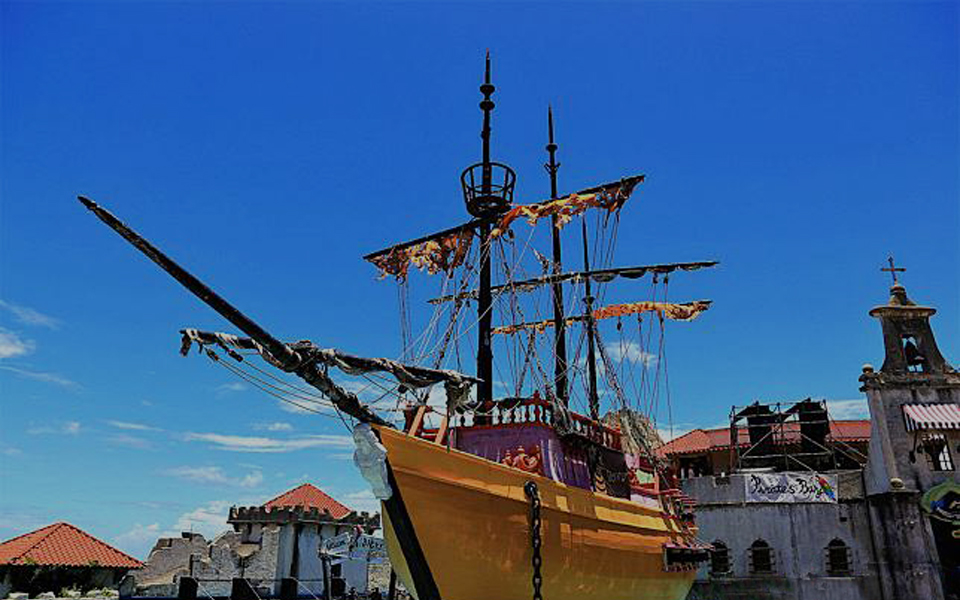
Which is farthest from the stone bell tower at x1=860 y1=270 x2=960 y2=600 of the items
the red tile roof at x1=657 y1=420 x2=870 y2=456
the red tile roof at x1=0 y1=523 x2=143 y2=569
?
the red tile roof at x1=0 y1=523 x2=143 y2=569

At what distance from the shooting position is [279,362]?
8406mm

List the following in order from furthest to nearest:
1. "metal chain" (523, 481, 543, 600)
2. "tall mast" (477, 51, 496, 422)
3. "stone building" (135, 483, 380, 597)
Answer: "stone building" (135, 483, 380, 597) → "tall mast" (477, 51, 496, 422) → "metal chain" (523, 481, 543, 600)

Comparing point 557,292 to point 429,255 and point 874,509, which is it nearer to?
point 429,255

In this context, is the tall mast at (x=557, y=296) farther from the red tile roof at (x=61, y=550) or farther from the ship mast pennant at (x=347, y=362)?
the red tile roof at (x=61, y=550)

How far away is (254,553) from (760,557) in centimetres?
2160

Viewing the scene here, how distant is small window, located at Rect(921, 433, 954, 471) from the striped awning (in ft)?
2.45

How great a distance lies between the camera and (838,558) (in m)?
23.0

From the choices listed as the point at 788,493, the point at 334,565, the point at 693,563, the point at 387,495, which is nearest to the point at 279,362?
the point at 387,495

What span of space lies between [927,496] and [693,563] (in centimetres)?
1009

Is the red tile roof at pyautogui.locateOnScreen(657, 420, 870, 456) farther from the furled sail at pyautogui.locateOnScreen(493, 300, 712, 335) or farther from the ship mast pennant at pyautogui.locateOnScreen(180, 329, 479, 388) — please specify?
the ship mast pennant at pyautogui.locateOnScreen(180, 329, 479, 388)

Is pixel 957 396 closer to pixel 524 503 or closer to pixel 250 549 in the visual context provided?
pixel 524 503

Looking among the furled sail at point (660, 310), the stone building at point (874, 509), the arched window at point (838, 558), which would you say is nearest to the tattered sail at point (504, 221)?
the furled sail at point (660, 310)

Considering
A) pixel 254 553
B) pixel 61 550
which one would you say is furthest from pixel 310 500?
pixel 61 550

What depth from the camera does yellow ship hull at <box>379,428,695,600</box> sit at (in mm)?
9883
